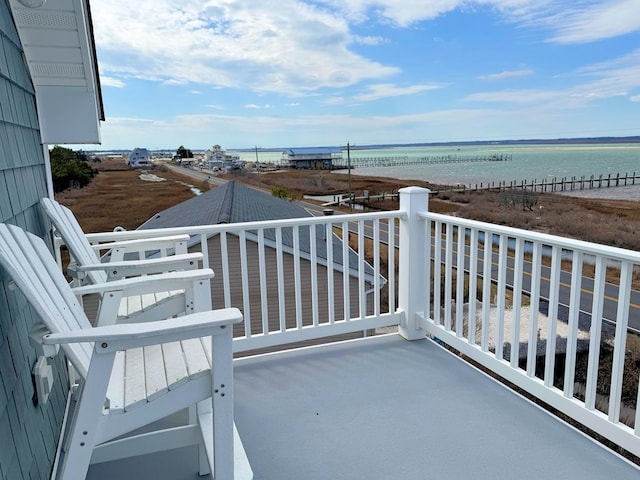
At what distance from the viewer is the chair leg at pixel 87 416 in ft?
4.12

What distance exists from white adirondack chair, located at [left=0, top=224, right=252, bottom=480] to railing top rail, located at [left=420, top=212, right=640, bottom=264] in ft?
4.98

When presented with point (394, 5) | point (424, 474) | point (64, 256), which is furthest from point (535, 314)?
point (394, 5)

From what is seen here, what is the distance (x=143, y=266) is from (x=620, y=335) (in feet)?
6.88

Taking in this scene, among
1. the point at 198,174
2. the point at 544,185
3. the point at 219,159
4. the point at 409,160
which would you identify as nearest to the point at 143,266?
the point at 198,174

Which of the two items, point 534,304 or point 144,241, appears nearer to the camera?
point 534,304

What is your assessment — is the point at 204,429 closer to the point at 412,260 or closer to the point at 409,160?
the point at 412,260

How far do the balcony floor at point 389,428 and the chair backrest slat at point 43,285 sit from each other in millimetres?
868

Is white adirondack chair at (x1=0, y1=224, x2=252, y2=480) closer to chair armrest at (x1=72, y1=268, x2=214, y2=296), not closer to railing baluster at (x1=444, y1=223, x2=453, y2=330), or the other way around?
chair armrest at (x1=72, y1=268, x2=214, y2=296)

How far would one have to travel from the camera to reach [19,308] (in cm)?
178

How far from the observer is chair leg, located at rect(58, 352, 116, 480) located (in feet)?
4.12

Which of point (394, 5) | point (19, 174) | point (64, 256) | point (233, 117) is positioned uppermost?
point (394, 5)

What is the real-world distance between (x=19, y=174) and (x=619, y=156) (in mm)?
47539

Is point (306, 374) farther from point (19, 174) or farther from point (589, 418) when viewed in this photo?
point (19, 174)

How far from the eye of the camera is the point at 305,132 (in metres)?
23.8
